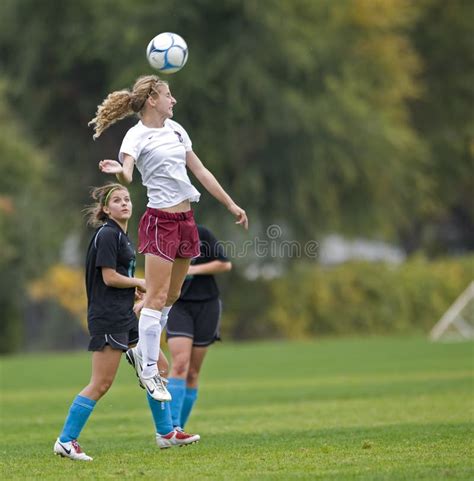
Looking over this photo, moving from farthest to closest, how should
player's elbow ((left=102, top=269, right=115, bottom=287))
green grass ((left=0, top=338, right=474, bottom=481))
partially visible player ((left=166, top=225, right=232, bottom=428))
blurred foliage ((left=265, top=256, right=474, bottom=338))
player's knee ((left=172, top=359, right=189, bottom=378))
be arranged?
blurred foliage ((left=265, top=256, right=474, bottom=338)) < partially visible player ((left=166, top=225, right=232, bottom=428)) < player's knee ((left=172, top=359, right=189, bottom=378)) < player's elbow ((left=102, top=269, right=115, bottom=287)) < green grass ((left=0, top=338, right=474, bottom=481))

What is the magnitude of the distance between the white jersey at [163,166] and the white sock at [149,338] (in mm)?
788

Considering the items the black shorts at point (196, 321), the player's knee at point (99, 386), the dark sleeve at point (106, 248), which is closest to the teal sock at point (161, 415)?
the player's knee at point (99, 386)

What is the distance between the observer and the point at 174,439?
919 centimetres

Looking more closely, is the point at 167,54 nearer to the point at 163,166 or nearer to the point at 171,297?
the point at 163,166

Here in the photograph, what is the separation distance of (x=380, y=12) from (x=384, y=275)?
795cm

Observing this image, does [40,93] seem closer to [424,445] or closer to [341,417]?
[341,417]

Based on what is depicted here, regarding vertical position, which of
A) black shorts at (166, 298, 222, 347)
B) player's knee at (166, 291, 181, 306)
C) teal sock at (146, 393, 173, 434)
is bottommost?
teal sock at (146, 393, 173, 434)

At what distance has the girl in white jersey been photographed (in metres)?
8.63

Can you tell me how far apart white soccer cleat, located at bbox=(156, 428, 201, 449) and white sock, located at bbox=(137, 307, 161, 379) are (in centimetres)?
66

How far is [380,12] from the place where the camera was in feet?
119

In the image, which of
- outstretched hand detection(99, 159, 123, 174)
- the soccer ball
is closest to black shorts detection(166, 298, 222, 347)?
the soccer ball

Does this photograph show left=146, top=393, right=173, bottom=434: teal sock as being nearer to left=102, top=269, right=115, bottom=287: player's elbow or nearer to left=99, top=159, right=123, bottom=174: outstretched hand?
left=102, top=269, right=115, bottom=287: player's elbow

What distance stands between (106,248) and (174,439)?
1.69m

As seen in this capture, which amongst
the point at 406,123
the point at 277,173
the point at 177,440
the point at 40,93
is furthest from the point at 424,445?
the point at 406,123
